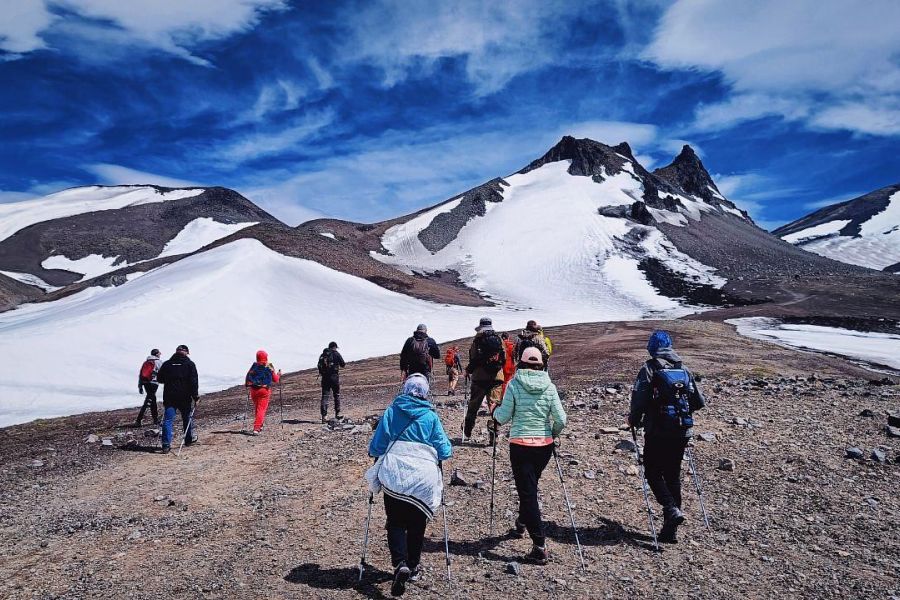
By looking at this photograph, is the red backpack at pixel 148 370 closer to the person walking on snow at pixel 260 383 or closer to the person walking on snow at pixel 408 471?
the person walking on snow at pixel 260 383

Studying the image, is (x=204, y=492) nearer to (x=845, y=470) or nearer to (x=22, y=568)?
(x=22, y=568)

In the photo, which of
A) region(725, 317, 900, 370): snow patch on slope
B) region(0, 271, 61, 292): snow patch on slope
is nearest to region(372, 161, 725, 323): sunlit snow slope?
region(725, 317, 900, 370): snow patch on slope

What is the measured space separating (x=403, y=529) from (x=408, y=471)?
0.62 meters

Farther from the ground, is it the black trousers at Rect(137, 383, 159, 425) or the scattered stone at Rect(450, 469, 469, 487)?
the black trousers at Rect(137, 383, 159, 425)

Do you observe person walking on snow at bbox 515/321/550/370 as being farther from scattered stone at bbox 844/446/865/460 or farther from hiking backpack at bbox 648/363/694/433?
scattered stone at bbox 844/446/865/460

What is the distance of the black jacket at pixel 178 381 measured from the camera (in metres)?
12.3

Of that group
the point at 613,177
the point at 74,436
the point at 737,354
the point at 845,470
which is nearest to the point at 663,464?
the point at 845,470

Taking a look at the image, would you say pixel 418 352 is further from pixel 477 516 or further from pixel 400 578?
pixel 400 578

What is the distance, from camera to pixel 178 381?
40.7 ft

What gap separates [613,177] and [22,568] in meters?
142

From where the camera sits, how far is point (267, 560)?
20.8 feet

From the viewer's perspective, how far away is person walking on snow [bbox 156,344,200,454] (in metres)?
12.2

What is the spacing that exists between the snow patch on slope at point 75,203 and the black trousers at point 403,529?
169 meters

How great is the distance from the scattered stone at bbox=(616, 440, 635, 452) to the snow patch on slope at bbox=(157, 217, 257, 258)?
122 meters
